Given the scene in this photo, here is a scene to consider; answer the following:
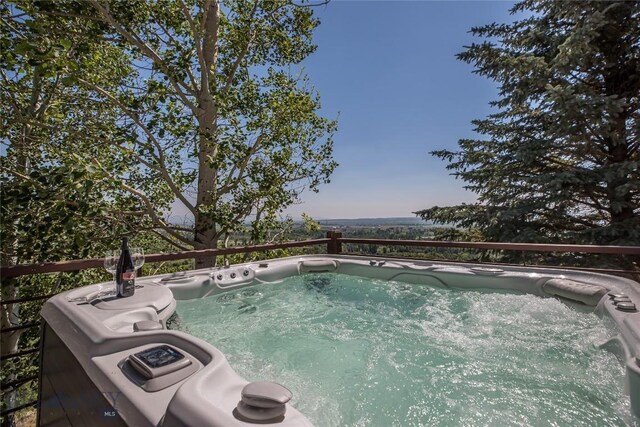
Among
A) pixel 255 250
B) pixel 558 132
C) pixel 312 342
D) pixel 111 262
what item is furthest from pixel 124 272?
pixel 558 132

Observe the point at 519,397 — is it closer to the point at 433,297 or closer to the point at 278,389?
the point at 278,389

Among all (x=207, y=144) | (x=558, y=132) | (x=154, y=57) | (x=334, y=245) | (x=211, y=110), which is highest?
(x=154, y=57)

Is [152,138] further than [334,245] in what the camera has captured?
No

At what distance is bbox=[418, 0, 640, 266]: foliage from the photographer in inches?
163

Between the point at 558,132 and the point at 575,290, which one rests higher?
the point at 558,132

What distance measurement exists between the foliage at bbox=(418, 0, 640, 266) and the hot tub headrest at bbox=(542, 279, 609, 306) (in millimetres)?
2744

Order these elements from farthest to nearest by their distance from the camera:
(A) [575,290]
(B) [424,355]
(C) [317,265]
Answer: (C) [317,265] < (A) [575,290] < (B) [424,355]

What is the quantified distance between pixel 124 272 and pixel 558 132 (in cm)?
540

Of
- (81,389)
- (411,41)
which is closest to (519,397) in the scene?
(81,389)

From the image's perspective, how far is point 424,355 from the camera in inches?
62.2

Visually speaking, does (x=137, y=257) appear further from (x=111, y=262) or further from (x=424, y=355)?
(x=424, y=355)

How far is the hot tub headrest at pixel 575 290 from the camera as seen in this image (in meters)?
1.99

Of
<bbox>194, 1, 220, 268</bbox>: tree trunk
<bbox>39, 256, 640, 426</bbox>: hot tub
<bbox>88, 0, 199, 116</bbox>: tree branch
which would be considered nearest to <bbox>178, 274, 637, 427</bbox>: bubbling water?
<bbox>39, 256, 640, 426</bbox>: hot tub

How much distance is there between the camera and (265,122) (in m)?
4.23
